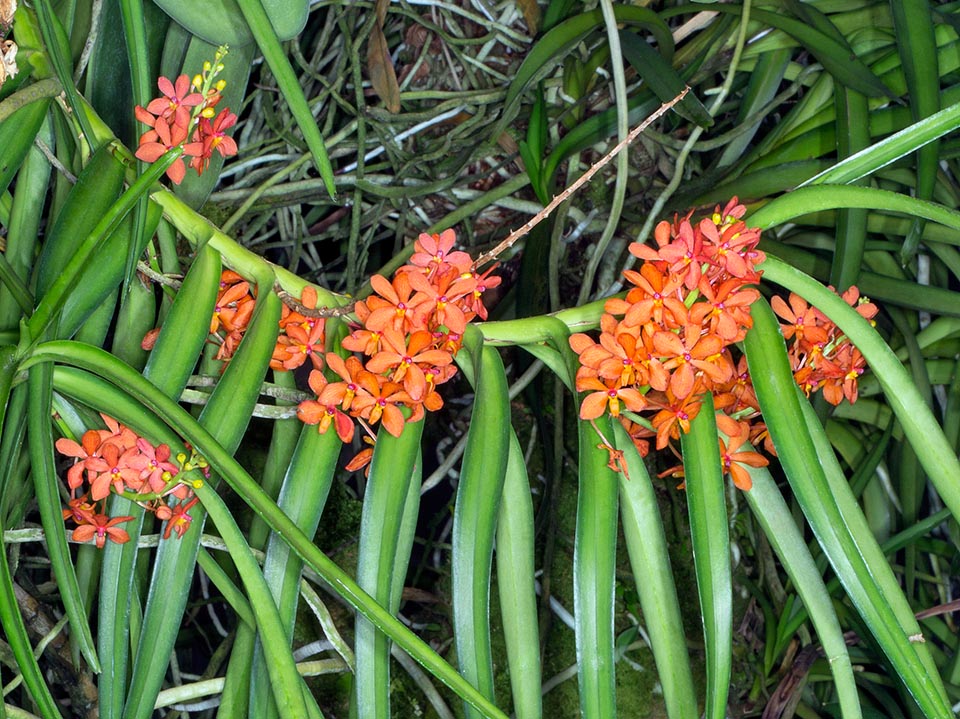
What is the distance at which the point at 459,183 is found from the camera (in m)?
0.94

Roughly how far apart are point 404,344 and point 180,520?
170 millimetres

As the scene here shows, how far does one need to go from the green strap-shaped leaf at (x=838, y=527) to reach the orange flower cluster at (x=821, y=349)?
0.12 feet

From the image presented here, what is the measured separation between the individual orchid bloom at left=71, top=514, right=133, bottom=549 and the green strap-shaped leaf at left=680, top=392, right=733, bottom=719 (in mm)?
341

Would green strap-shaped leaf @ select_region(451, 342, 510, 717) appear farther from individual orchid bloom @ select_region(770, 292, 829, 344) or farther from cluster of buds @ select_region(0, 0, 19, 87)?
cluster of buds @ select_region(0, 0, 19, 87)

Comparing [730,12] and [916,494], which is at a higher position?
[730,12]

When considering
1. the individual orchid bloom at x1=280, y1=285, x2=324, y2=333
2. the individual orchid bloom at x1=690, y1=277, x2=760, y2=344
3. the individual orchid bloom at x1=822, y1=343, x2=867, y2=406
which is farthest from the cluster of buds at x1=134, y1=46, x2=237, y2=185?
the individual orchid bloom at x1=822, y1=343, x2=867, y2=406

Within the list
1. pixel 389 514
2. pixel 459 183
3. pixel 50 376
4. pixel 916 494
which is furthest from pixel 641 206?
pixel 50 376

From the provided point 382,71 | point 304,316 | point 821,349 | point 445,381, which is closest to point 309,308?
point 304,316

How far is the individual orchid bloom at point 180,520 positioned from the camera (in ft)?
1.72

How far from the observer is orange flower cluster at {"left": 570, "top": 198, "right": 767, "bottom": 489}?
0.49 metres

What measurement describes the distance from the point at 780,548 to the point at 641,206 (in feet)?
1.57

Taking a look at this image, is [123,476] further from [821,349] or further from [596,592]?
[821,349]

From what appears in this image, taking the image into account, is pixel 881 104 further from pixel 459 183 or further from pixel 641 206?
pixel 459 183

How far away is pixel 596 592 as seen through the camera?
533mm
